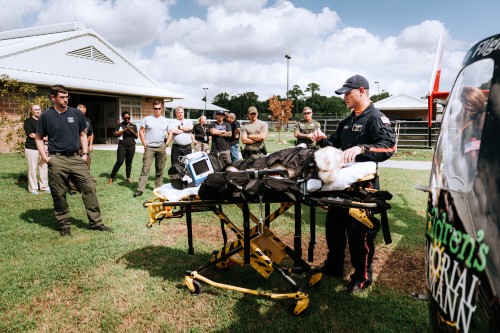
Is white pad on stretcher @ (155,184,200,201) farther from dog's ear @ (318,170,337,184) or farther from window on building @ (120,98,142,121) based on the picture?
window on building @ (120,98,142,121)

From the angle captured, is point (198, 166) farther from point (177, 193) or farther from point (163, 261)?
point (163, 261)

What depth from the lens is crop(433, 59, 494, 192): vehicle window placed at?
60.9 inches

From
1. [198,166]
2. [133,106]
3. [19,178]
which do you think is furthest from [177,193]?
[133,106]

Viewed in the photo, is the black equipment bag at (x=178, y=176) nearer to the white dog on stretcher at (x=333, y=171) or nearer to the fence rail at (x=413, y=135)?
the white dog on stretcher at (x=333, y=171)

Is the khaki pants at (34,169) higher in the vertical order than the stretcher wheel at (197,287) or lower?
higher

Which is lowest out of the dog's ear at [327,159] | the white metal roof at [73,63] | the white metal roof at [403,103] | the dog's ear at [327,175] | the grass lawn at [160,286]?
the grass lawn at [160,286]

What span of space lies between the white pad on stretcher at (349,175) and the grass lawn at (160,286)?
1.20 m

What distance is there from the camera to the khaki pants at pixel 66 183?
5406 mm

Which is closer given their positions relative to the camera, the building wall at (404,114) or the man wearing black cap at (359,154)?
the man wearing black cap at (359,154)

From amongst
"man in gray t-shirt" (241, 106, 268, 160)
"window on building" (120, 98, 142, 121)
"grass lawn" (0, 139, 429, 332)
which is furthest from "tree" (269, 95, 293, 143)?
"grass lawn" (0, 139, 429, 332)

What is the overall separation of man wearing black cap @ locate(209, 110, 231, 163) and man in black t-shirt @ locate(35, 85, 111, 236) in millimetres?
4084

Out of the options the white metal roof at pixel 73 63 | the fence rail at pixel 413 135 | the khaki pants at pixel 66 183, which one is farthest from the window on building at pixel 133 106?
the khaki pants at pixel 66 183

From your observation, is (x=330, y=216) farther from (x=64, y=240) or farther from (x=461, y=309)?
(x=64, y=240)

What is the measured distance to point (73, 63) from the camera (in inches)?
829
